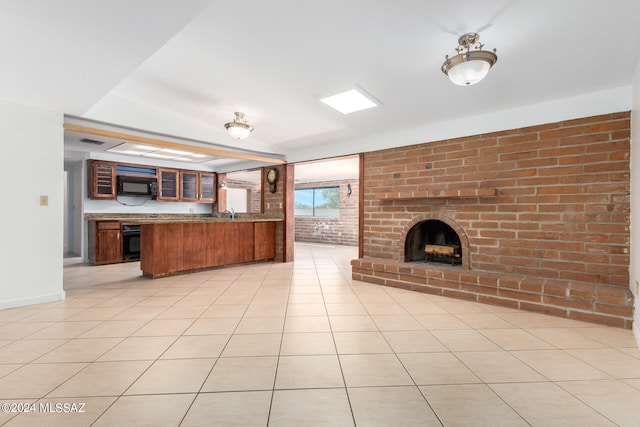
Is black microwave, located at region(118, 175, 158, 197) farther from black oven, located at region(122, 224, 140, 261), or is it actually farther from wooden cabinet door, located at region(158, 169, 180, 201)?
black oven, located at region(122, 224, 140, 261)

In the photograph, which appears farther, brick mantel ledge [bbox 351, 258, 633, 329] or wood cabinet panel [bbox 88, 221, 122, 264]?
wood cabinet panel [bbox 88, 221, 122, 264]

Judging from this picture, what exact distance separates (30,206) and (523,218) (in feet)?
17.7

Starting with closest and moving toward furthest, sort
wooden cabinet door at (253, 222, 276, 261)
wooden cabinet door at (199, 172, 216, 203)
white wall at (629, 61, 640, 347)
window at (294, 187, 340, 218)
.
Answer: white wall at (629, 61, 640, 347)
wooden cabinet door at (253, 222, 276, 261)
wooden cabinet door at (199, 172, 216, 203)
window at (294, 187, 340, 218)

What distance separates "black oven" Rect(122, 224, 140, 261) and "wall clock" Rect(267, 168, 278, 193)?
291 centimetres

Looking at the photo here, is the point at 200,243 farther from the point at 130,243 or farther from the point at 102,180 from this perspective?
the point at 102,180

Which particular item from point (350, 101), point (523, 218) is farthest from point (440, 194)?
point (350, 101)

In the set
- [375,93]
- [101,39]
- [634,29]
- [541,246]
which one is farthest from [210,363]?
[634,29]

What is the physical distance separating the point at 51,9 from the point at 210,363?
2.34 meters

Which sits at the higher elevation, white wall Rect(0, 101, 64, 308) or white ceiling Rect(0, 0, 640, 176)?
white ceiling Rect(0, 0, 640, 176)

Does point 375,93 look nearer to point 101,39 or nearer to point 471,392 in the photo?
point 101,39

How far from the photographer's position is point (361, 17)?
2.04m

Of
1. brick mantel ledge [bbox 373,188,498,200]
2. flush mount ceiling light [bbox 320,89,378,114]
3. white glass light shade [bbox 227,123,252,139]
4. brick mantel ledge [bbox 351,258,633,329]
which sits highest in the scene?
flush mount ceiling light [bbox 320,89,378,114]

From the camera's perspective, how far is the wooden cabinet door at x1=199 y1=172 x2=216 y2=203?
7396 mm

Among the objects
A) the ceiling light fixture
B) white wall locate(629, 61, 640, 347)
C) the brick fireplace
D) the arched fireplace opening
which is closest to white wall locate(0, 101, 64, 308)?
the ceiling light fixture
